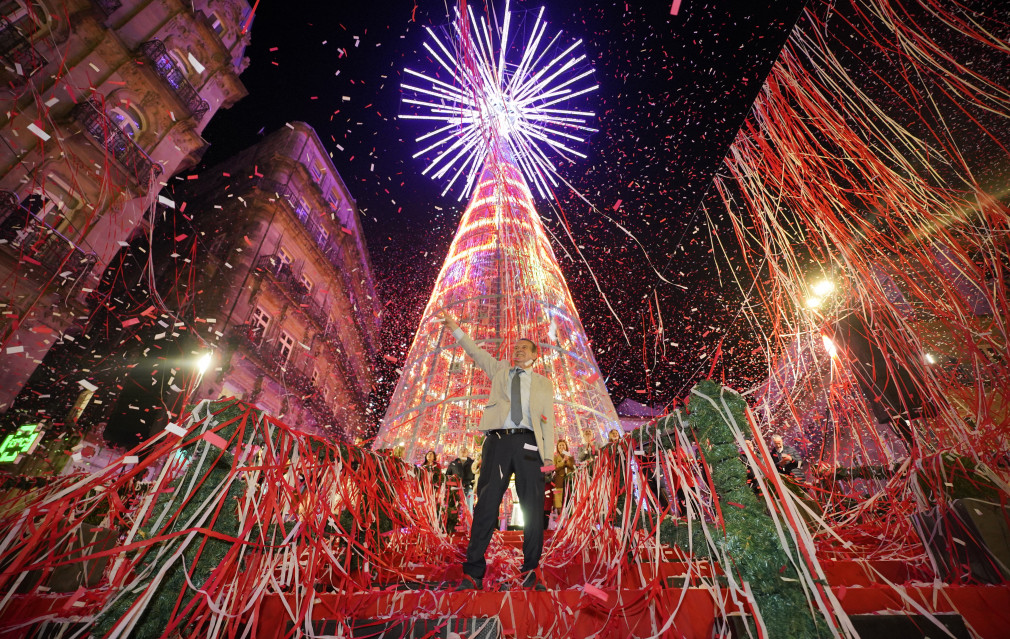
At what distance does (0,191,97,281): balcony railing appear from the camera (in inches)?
348

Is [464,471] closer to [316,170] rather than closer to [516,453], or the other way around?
[516,453]

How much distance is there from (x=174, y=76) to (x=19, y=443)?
1205 centimetres

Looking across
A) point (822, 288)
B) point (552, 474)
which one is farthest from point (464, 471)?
point (822, 288)

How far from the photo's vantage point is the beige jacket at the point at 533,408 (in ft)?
10.4

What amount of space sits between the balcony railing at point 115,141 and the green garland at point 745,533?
14.9 metres

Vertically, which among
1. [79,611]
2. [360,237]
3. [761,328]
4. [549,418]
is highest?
[360,237]

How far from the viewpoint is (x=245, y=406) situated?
2.17 metres

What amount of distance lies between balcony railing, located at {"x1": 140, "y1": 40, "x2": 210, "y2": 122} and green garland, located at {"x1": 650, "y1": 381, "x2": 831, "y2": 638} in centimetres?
1807

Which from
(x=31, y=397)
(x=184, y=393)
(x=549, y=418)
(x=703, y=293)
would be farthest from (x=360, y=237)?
(x=549, y=418)

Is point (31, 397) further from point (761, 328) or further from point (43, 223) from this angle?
point (761, 328)

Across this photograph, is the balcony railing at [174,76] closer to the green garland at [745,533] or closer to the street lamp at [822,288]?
the green garland at [745,533]

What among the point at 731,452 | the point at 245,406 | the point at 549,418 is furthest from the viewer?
the point at 549,418

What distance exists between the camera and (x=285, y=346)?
17906 millimetres

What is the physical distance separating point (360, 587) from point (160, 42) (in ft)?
58.0
